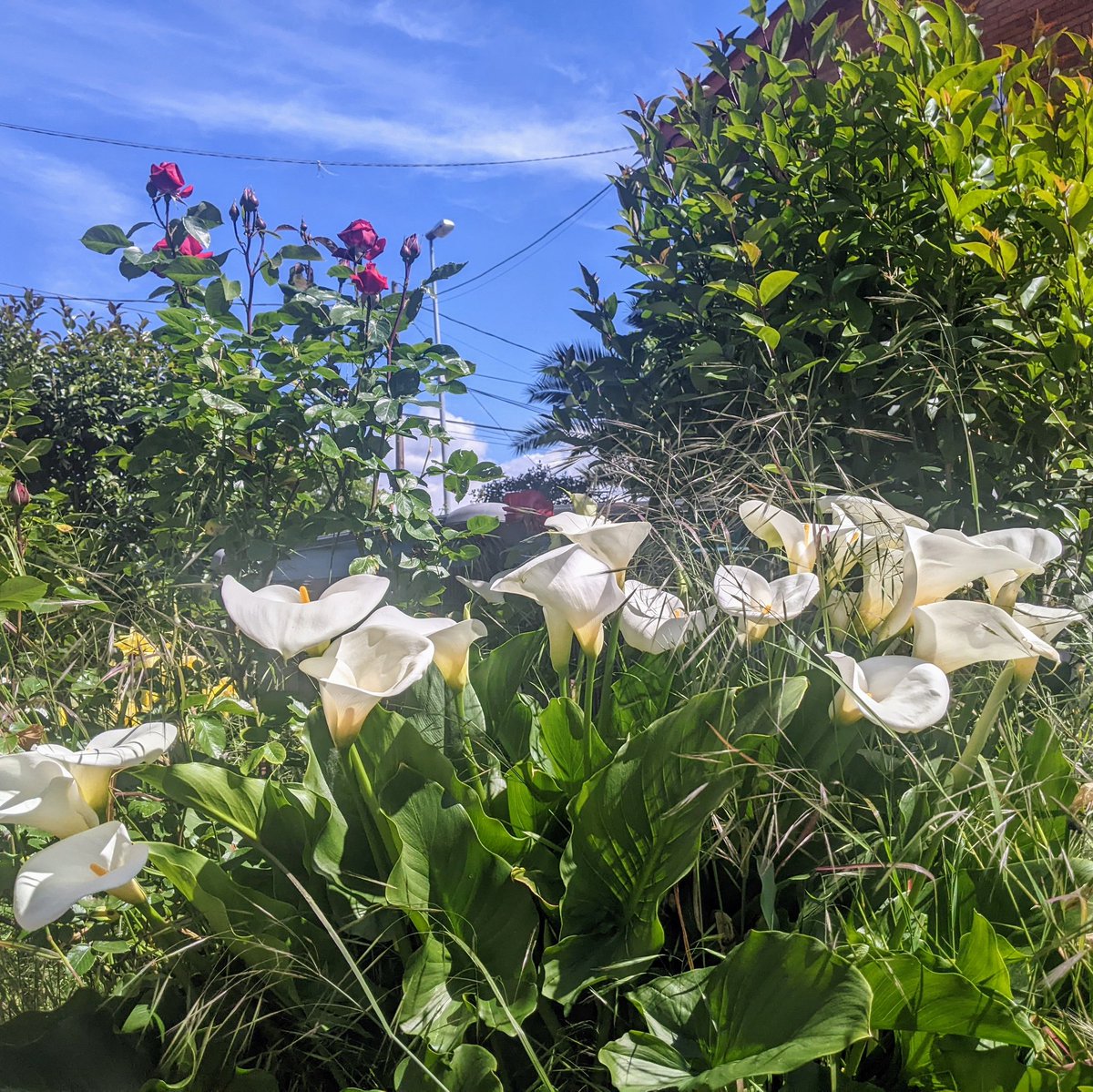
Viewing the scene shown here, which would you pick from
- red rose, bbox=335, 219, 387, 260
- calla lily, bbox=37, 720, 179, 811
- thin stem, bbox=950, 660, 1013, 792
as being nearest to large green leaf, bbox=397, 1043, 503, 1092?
calla lily, bbox=37, 720, 179, 811

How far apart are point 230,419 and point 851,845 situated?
1.80 m

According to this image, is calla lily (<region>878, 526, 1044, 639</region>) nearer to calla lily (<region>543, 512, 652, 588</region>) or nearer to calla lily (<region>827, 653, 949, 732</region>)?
calla lily (<region>827, 653, 949, 732</region>)

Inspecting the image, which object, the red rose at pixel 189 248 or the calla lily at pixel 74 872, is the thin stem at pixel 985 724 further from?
the red rose at pixel 189 248

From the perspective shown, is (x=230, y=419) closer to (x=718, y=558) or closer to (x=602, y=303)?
(x=602, y=303)

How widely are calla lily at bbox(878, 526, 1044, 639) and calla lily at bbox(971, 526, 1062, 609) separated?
66 mm

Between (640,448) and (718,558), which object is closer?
(718,558)

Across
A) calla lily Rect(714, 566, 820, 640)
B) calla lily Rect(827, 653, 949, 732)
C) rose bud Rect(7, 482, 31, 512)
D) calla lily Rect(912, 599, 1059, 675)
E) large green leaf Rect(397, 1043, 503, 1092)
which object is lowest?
large green leaf Rect(397, 1043, 503, 1092)

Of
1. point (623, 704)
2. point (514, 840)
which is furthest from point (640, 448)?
point (514, 840)

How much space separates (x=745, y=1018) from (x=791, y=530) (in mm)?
619

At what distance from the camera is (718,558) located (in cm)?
126

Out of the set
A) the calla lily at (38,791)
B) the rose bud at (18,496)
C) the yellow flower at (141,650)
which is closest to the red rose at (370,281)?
the rose bud at (18,496)

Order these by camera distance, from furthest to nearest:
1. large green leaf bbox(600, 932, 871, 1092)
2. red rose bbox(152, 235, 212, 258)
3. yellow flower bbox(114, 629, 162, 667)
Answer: red rose bbox(152, 235, 212, 258) < yellow flower bbox(114, 629, 162, 667) < large green leaf bbox(600, 932, 871, 1092)

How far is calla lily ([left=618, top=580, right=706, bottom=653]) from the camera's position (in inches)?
44.4

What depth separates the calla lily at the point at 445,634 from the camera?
984mm
